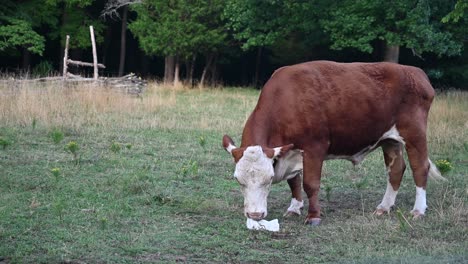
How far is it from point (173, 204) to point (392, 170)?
248 cm

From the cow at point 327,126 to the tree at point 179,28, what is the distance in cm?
2223

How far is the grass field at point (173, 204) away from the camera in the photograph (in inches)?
260

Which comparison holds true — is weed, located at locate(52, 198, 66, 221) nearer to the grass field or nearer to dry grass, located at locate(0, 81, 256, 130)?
the grass field

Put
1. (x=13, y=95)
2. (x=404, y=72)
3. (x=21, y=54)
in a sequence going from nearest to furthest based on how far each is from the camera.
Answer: (x=404, y=72) → (x=13, y=95) → (x=21, y=54)

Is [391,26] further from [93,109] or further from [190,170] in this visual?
[190,170]

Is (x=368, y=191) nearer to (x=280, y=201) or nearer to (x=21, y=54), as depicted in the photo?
(x=280, y=201)

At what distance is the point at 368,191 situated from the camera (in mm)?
9836

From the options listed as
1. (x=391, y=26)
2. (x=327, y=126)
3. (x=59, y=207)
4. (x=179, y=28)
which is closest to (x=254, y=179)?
(x=327, y=126)

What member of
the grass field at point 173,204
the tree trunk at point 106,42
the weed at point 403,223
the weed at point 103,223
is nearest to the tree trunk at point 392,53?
the grass field at point 173,204

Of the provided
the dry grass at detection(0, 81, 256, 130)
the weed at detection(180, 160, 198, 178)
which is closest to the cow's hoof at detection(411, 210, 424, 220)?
the weed at detection(180, 160, 198, 178)

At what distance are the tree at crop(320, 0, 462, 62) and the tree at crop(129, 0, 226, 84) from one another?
17.3ft

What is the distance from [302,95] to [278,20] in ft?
71.7

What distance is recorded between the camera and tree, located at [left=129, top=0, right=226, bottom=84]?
30.8m

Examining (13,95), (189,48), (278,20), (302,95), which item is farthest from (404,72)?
(189,48)
